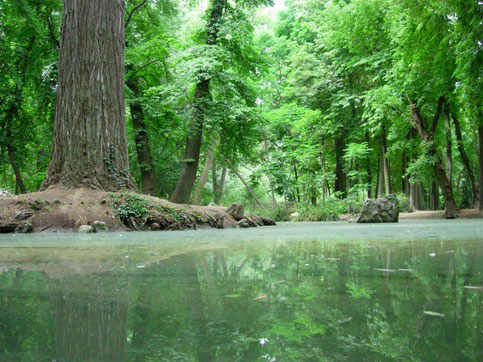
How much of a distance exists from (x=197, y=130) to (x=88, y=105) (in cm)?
480

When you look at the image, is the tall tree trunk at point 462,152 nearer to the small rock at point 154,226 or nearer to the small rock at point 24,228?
the small rock at point 154,226

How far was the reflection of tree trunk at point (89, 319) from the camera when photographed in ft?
1.88

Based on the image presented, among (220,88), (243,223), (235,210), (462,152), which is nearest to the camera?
(243,223)

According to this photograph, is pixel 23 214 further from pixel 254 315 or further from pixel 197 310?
pixel 254 315

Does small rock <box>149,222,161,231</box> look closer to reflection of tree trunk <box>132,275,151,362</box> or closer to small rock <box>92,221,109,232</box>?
small rock <box>92,221,109,232</box>

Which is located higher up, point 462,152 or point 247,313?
point 462,152

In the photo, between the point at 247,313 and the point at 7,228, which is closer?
the point at 247,313

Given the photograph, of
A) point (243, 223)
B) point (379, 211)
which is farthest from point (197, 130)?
point (379, 211)

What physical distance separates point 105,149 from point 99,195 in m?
0.75

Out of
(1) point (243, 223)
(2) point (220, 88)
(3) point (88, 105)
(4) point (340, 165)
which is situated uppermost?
(2) point (220, 88)

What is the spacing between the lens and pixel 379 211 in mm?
9320

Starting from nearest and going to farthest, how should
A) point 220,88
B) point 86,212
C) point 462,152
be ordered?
1. point 86,212
2. point 220,88
3. point 462,152

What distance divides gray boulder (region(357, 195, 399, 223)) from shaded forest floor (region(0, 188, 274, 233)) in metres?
5.56

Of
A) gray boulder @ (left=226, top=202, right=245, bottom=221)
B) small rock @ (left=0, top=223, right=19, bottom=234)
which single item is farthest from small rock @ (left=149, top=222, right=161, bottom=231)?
gray boulder @ (left=226, top=202, right=245, bottom=221)
